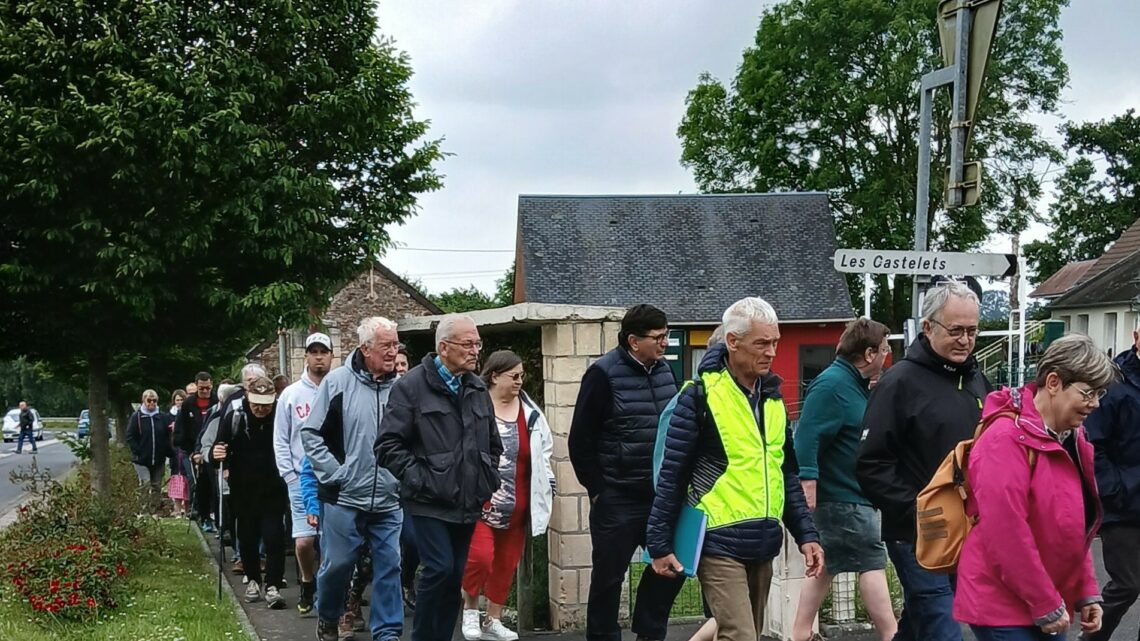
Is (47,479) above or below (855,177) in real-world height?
below

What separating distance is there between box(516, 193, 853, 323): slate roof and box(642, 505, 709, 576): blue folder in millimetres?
34309

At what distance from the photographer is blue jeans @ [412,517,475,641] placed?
634 cm

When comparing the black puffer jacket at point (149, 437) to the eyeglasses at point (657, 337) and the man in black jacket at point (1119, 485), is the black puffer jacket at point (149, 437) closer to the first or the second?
the eyeglasses at point (657, 337)

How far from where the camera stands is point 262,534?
9617mm

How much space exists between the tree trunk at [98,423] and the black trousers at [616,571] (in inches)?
312

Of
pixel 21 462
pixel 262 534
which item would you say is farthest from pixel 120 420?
pixel 262 534

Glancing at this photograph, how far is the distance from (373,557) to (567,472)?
1.37 metres

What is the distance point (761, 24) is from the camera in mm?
43281

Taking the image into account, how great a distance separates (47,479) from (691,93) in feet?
124

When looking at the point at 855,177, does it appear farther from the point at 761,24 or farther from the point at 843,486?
the point at 843,486

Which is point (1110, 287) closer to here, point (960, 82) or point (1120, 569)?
point (960, 82)

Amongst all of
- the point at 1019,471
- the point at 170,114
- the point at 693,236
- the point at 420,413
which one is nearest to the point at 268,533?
the point at 420,413

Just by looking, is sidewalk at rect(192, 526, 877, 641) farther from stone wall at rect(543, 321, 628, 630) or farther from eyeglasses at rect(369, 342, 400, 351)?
eyeglasses at rect(369, 342, 400, 351)

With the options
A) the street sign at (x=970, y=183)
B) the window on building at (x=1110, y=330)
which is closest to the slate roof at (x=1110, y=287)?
the window on building at (x=1110, y=330)
